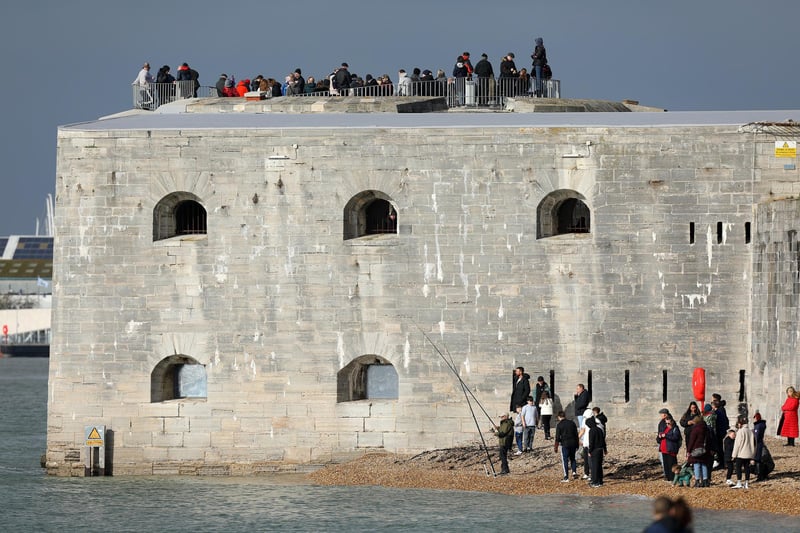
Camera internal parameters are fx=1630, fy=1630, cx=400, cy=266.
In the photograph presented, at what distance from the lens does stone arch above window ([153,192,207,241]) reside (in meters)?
29.3

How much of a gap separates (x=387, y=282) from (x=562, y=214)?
3344mm

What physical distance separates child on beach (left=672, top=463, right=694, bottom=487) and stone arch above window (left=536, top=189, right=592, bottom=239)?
546 centimetres

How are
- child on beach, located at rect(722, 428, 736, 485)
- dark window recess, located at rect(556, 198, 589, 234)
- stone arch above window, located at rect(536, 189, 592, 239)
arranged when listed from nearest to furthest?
child on beach, located at rect(722, 428, 736, 485) → stone arch above window, located at rect(536, 189, 592, 239) → dark window recess, located at rect(556, 198, 589, 234)

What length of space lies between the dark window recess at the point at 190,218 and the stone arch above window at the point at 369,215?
2.75 m

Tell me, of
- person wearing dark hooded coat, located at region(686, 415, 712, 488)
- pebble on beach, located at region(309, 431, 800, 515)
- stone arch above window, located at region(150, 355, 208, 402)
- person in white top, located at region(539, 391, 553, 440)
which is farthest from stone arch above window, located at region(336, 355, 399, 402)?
person wearing dark hooded coat, located at region(686, 415, 712, 488)

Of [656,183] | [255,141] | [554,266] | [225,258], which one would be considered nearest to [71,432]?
[225,258]

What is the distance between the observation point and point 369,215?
96.6 feet

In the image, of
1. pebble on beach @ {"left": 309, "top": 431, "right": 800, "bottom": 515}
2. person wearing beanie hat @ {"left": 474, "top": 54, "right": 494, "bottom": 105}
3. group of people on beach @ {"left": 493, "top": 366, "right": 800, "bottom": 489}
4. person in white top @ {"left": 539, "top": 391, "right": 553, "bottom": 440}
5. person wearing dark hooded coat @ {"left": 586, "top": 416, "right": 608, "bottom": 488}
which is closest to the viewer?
pebble on beach @ {"left": 309, "top": 431, "right": 800, "bottom": 515}

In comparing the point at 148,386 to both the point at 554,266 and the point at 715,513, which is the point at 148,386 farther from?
the point at 715,513

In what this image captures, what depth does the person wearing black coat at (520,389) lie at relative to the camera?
27.7 meters

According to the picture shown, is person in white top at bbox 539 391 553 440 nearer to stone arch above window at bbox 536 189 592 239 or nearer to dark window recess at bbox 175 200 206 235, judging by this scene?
stone arch above window at bbox 536 189 592 239

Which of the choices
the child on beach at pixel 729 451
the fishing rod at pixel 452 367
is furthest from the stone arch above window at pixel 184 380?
the child on beach at pixel 729 451

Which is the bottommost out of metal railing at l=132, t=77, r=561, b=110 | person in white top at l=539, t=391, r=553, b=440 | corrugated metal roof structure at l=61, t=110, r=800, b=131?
person in white top at l=539, t=391, r=553, b=440

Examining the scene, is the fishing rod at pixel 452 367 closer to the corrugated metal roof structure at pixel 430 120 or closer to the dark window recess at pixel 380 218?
the dark window recess at pixel 380 218
